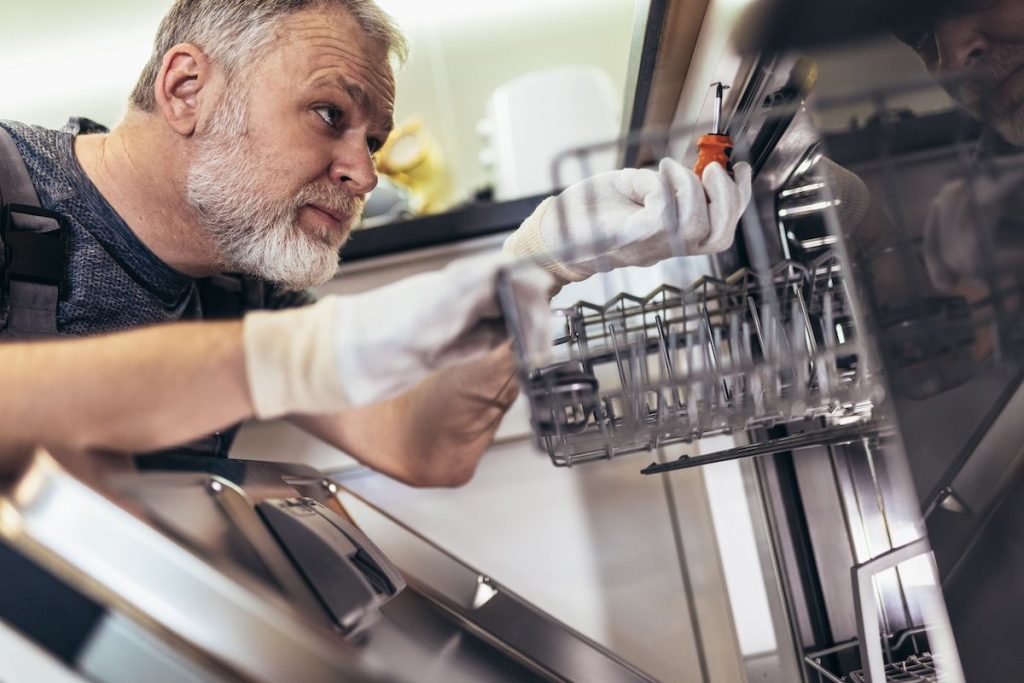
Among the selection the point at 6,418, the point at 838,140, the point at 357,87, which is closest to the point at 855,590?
the point at 838,140

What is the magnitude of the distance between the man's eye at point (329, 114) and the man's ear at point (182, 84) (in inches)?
6.3

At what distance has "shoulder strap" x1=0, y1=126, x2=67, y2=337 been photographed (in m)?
0.90

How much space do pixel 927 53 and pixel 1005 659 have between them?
0.36 metres

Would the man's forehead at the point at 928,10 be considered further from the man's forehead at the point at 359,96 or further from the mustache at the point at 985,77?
the man's forehead at the point at 359,96

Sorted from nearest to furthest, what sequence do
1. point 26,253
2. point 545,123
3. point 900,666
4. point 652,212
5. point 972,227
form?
1. point 972,227
2. point 652,212
3. point 900,666
4. point 26,253
5. point 545,123

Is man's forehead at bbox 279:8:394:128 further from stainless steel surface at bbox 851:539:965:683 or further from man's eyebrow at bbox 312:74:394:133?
stainless steel surface at bbox 851:539:965:683

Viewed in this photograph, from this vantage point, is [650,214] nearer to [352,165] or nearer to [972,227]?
[972,227]

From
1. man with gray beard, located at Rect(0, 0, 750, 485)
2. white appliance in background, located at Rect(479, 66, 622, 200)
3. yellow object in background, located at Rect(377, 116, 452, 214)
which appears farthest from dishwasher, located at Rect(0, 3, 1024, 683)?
yellow object in background, located at Rect(377, 116, 452, 214)

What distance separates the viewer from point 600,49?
195 cm

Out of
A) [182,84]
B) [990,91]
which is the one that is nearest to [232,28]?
[182,84]

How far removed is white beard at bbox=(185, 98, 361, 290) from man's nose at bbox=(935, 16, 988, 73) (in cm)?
72

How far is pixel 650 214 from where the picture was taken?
2.04ft

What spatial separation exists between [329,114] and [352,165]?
Answer: 0.22 ft

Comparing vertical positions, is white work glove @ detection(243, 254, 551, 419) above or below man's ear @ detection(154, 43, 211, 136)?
below
